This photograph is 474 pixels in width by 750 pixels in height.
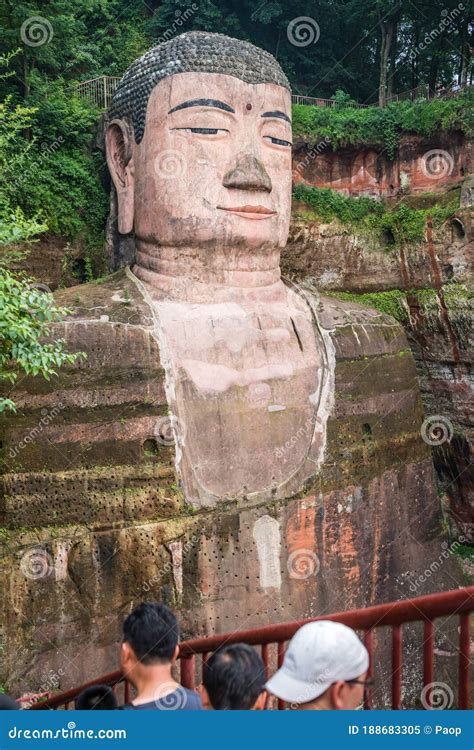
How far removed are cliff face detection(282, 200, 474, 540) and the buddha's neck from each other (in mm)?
2666

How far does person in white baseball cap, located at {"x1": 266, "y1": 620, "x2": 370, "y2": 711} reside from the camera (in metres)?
2.62

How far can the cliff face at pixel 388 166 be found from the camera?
12703 millimetres

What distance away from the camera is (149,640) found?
330 centimetres

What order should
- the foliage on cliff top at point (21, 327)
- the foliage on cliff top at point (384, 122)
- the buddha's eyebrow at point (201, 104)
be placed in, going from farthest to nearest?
the foliage on cliff top at point (384, 122), the buddha's eyebrow at point (201, 104), the foliage on cliff top at point (21, 327)

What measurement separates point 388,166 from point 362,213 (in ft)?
4.60

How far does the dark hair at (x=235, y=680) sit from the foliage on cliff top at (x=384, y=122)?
1105 cm

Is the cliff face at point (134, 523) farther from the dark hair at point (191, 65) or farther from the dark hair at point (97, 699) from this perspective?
the dark hair at point (97, 699)

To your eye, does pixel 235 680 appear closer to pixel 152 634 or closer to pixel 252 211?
pixel 152 634

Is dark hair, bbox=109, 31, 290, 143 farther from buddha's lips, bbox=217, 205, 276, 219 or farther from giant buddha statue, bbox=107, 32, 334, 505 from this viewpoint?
buddha's lips, bbox=217, 205, 276, 219

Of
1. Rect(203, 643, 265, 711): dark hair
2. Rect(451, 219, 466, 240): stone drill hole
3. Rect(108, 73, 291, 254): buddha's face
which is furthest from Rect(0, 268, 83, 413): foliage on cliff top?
Rect(451, 219, 466, 240): stone drill hole

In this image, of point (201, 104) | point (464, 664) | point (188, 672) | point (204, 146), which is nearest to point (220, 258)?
point (204, 146)

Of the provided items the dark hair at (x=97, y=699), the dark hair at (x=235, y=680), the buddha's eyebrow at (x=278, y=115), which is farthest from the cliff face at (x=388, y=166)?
the dark hair at (x=235, y=680)

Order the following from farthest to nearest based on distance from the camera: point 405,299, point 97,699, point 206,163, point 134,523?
→ point 405,299 < point 206,163 < point 134,523 < point 97,699

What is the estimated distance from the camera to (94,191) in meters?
11.1
